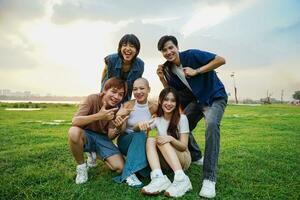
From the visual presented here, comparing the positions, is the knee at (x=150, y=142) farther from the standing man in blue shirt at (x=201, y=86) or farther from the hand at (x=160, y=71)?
the hand at (x=160, y=71)

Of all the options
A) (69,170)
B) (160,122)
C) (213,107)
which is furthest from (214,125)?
(69,170)

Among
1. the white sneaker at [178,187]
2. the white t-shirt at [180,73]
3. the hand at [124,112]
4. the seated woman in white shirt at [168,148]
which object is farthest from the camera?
the white t-shirt at [180,73]

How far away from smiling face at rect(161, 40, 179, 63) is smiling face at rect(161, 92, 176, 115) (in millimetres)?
573

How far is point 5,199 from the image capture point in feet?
12.7

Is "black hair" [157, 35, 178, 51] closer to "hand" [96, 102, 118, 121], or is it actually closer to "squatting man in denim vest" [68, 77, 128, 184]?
"squatting man in denim vest" [68, 77, 128, 184]

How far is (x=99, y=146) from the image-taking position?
4.89 metres

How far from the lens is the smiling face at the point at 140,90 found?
4660mm

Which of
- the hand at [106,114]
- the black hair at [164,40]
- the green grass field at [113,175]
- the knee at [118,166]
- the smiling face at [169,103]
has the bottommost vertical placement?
the green grass field at [113,175]

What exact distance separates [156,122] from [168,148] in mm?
500

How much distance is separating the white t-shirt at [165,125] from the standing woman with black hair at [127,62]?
36.3 inches

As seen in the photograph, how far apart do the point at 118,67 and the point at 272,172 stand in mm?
3078

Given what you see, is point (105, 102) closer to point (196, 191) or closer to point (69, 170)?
point (69, 170)

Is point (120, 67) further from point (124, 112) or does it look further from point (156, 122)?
point (156, 122)

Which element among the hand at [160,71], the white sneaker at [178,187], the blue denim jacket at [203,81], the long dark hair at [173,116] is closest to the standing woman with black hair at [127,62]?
the hand at [160,71]
